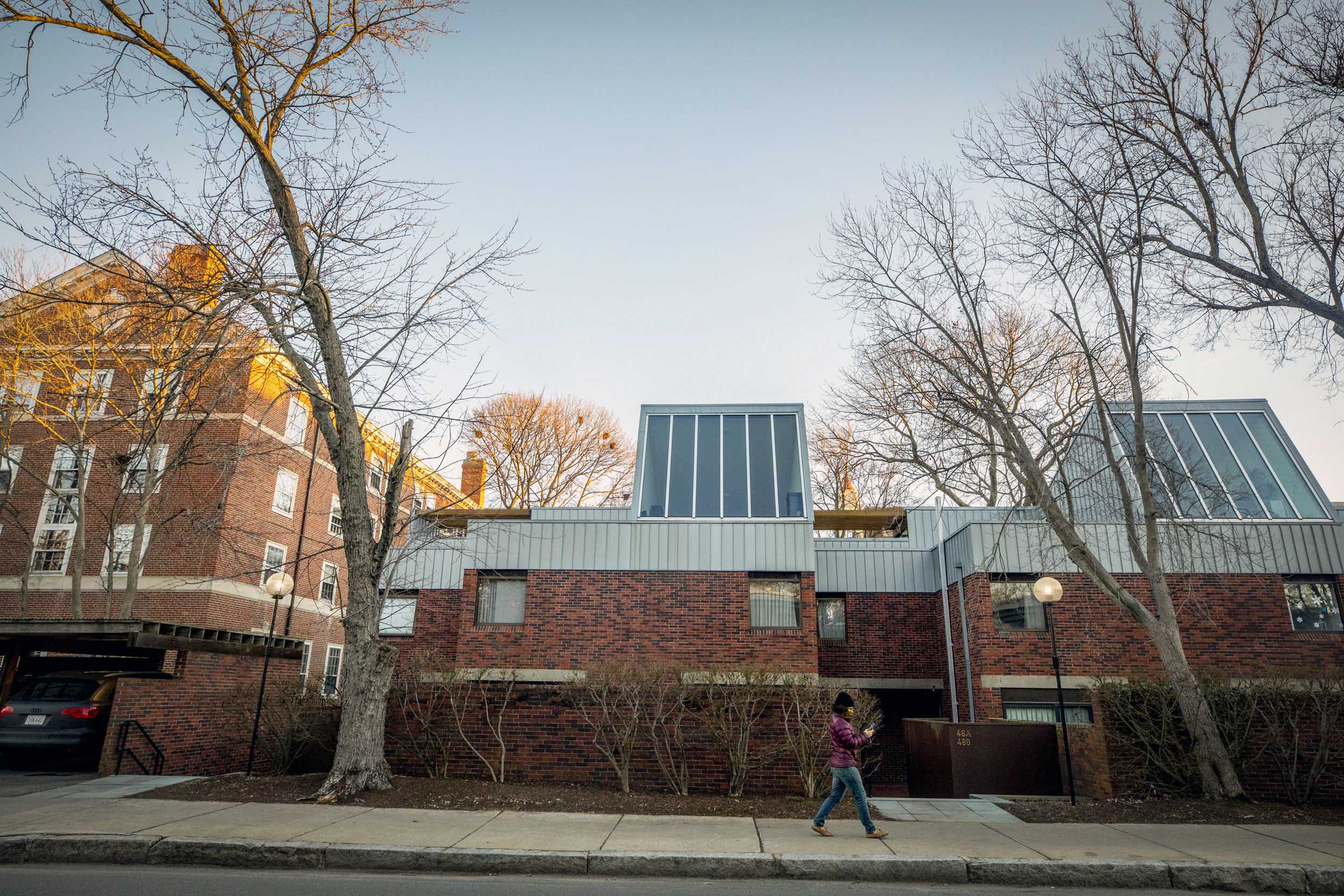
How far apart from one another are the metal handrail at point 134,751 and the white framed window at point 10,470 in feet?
53.8

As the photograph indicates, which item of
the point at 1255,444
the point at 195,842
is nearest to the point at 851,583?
the point at 1255,444

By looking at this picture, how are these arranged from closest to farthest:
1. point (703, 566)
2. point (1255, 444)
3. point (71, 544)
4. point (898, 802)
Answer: point (898, 802)
point (703, 566)
point (1255, 444)
point (71, 544)

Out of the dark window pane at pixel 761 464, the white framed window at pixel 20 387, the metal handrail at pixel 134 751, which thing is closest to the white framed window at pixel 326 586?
the white framed window at pixel 20 387

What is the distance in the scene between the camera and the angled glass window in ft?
62.4

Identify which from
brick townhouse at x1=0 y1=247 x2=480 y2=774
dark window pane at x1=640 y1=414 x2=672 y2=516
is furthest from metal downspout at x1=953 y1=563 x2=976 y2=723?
brick townhouse at x1=0 y1=247 x2=480 y2=774

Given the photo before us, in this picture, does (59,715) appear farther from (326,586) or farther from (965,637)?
(965,637)

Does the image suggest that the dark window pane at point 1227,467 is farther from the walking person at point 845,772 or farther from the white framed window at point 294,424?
the white framed window at point 294,424

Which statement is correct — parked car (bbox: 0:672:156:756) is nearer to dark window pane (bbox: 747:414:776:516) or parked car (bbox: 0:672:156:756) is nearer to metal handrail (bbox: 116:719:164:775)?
metal handrail (bbox: 116:719:164:775)

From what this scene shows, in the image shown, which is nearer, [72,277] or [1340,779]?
[1340,779]

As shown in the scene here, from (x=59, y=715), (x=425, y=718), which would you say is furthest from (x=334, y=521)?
(x=425, y=718)

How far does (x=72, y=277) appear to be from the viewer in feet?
74.8

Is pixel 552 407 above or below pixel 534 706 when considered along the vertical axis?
above

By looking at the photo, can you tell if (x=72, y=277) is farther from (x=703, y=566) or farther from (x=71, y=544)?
(x=703, y=566)

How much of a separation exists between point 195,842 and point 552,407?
1121 inches
